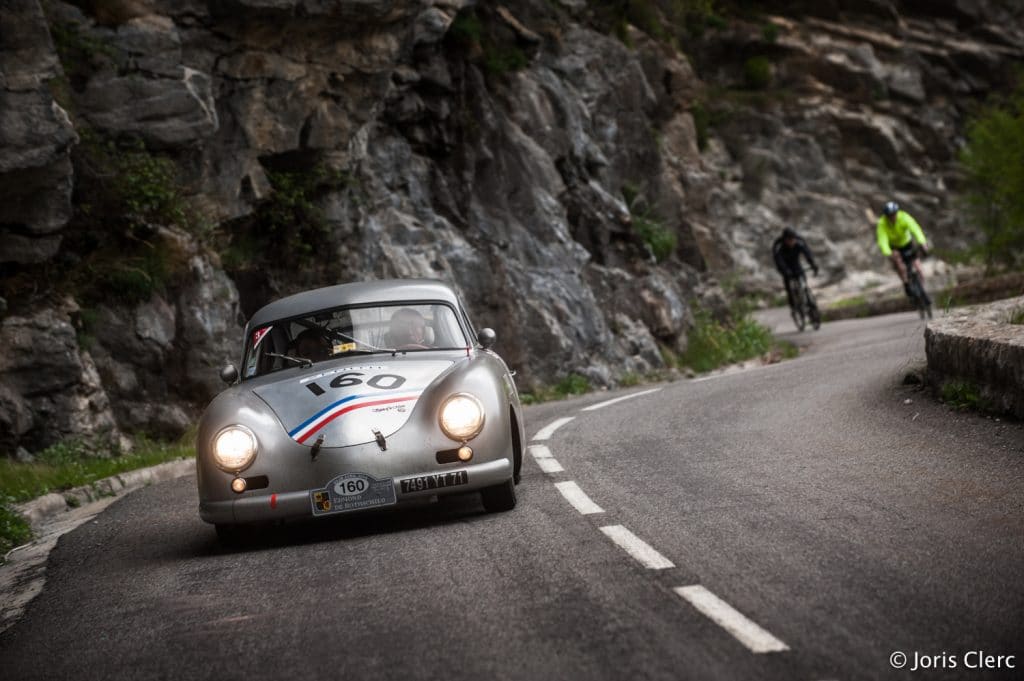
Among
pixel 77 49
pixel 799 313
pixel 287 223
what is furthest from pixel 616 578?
pixel 799 313

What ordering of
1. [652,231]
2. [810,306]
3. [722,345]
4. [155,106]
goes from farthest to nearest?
[652,231]
[722,345]
[810,306]
[155,106]

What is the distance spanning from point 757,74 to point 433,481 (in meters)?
47.3

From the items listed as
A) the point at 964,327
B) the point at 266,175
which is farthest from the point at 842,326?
the point at 964,327

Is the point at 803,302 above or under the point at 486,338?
under

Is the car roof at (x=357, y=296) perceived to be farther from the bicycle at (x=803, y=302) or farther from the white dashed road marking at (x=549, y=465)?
the bicycle at (x=803, y=302)

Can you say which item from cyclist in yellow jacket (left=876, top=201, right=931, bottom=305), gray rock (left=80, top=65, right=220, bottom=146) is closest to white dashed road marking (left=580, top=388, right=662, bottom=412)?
cyclist in yellow jacket (left=876, top=201, right=931, bottom=305)

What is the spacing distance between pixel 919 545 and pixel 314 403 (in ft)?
11.8

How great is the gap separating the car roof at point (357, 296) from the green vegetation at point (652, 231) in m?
19.9

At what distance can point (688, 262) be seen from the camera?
3262 centimetres

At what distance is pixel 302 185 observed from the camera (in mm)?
19391

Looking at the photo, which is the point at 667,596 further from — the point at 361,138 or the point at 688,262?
the point at 688,262

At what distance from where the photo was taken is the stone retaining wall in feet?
28.8

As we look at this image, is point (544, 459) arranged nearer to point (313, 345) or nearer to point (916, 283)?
point (313, 345)

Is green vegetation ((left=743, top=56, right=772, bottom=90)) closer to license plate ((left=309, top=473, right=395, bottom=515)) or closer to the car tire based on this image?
the car tire
